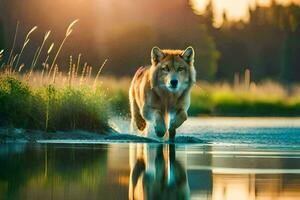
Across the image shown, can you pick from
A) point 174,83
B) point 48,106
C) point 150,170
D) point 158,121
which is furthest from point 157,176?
point 48,106

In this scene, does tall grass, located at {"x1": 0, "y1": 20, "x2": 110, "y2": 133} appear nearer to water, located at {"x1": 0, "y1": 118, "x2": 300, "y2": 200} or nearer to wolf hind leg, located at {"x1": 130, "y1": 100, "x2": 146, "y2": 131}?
wolf hind leg, located at {"x1": 130, "y1": 100, "x2": 146, "y2": 131}

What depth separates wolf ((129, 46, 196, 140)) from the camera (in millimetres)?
23219

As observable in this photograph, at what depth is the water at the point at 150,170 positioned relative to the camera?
13.0 metres

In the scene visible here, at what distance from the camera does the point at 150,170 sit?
1585 centimetres

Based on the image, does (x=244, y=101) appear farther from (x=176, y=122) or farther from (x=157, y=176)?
(x=157, y=176)

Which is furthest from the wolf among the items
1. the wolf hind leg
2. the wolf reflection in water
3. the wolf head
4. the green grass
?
the wolf reflection in water

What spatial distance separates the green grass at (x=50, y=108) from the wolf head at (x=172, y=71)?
1872mm

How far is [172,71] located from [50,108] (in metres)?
2.71

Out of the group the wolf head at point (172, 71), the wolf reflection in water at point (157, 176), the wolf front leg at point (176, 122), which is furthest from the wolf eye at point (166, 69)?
the wolf reflection in water at point (157, 176)

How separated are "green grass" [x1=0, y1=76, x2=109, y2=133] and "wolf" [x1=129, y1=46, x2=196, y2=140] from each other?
1.32 meters

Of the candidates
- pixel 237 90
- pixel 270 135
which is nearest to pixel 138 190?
pixel 270 135

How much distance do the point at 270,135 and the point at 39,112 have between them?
5.45 m

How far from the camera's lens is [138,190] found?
43.1ft

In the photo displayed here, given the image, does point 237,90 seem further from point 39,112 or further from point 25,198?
point 25,198
